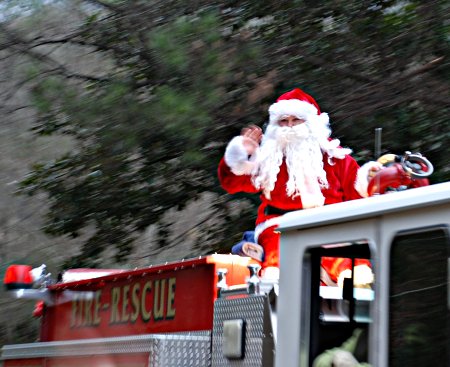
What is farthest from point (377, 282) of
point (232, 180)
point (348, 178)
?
point (232, 180)

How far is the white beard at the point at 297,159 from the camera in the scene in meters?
4.61

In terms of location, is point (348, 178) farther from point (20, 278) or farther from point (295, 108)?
point (20, 278)

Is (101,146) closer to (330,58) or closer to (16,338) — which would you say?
→ (330,58)

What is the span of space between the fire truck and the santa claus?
0.52m

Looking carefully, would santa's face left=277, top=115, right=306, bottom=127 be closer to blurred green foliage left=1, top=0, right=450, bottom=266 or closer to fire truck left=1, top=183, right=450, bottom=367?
fire truck left=1, top=183, right=450, bottom=367

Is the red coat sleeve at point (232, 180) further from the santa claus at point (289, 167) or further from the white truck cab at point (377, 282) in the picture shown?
the white truck cab at point (377, 282)

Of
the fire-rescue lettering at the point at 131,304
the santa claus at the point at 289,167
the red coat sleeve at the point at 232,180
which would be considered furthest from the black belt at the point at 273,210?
the fire-rescue lettering at the point at 131,304

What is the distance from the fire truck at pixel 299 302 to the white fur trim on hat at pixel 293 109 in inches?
42.9

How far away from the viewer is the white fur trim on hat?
199 inches

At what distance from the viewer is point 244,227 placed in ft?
29.0

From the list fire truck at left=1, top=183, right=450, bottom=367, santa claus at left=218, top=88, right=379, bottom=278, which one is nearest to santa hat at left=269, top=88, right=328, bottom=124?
santa claus at left=218, top=88, right=379, bottom=278

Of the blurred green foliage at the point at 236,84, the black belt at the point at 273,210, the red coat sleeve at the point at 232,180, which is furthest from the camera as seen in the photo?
the blurred green foliage at the point at 236,84

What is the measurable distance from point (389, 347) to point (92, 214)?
6984 millimetres

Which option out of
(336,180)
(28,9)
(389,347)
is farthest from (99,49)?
(389,347)
